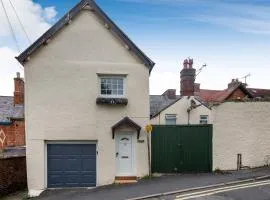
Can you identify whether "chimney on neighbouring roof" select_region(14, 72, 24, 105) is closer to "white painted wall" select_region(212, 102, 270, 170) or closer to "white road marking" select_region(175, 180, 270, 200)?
"white painted wall" select_region(212, 102, 270, 170)

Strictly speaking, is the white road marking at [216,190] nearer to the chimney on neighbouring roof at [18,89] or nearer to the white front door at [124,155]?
the white front door at [124,155]

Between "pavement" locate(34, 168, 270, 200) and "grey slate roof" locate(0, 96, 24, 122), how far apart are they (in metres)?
9.90

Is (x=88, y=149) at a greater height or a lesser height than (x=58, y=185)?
greater

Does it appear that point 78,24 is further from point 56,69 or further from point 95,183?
point 95,183

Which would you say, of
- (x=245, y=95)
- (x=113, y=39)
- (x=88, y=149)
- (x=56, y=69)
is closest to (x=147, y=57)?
(x=113, y=39)

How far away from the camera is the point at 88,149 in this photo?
46.1ft

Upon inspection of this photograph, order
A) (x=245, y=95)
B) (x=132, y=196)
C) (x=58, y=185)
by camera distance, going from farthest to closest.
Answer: (x=245, y=95), (x=58, y=185), (x=132, y=196)

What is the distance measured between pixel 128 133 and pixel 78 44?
16.2 ft

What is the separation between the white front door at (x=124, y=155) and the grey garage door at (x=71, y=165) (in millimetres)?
1171

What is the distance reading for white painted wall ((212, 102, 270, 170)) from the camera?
14336 mm

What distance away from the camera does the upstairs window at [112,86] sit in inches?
562

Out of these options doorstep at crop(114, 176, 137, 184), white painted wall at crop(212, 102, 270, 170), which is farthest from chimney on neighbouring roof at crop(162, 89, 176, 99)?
doorstep at crop(114, 176, 137, 184)

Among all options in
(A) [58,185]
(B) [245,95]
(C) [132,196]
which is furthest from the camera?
(B) [245,95]

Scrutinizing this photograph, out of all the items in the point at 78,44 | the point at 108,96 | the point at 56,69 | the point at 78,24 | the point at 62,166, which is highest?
the point at 78,24
